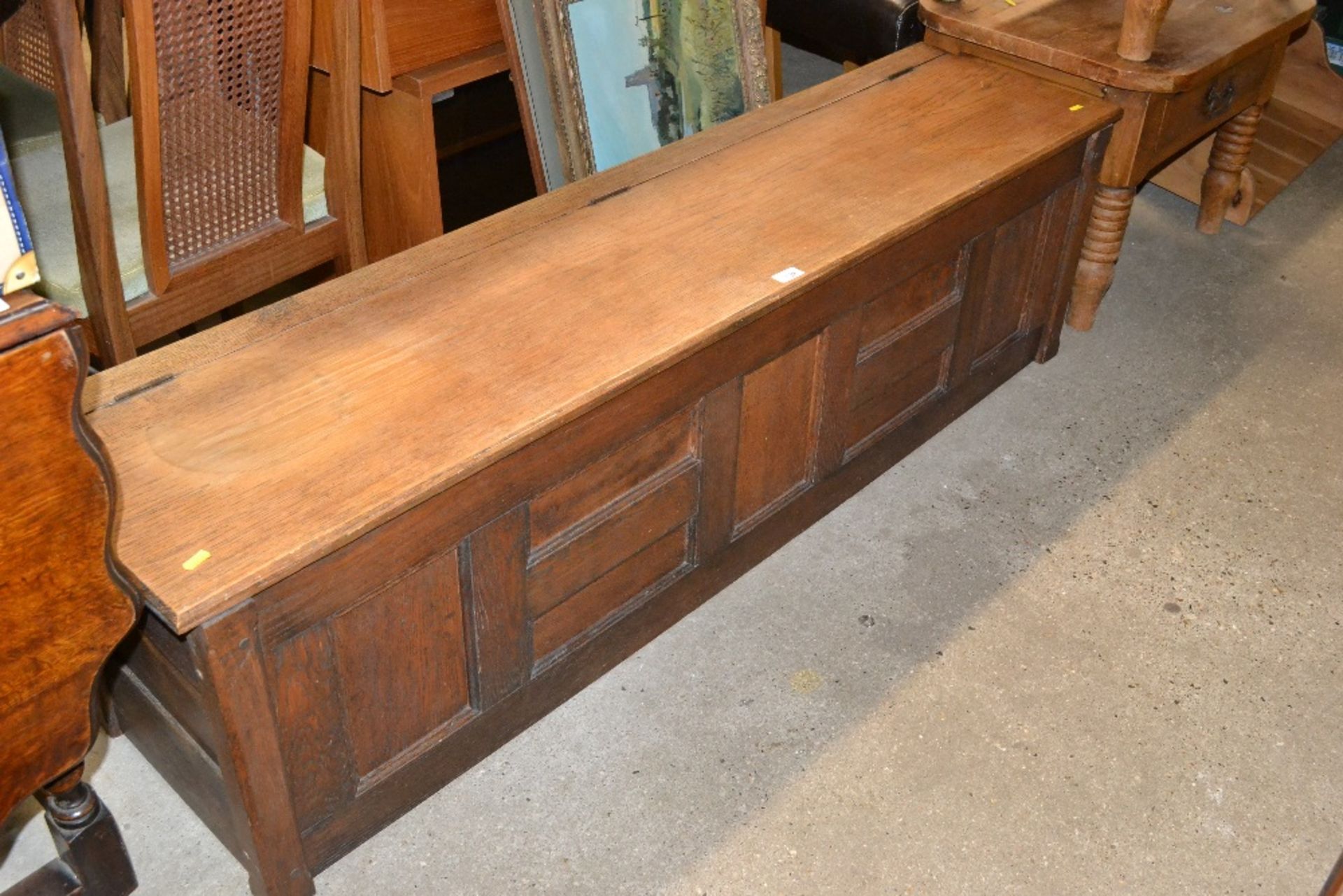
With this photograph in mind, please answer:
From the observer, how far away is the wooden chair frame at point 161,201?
182 centimetres

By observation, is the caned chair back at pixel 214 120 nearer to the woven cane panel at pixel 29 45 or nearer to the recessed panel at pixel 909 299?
the woven cane panel at pixel 29 45

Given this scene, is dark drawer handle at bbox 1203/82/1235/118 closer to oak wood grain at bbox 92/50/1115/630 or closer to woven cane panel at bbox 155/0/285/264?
oak wood grain at bbox 92/50/1115/630

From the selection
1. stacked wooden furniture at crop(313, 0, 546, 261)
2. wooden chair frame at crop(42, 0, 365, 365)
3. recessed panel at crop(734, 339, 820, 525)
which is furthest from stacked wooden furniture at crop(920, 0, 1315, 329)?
wooden chair frame at crop(42, 0, 365, 365)

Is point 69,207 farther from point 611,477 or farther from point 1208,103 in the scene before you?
point 1208,103

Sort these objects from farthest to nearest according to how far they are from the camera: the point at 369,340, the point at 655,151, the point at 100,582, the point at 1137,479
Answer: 1. the point at 1137,479
2. the point at 655,151
3. the point at 369,340
4. the point at 100,582

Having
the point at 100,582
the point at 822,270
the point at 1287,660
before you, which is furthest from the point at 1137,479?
the point at 100,582

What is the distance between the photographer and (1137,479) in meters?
2.51

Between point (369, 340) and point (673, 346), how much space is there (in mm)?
393

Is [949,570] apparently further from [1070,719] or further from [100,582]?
[100,582]

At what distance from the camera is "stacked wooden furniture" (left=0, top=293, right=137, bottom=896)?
121 centimetres

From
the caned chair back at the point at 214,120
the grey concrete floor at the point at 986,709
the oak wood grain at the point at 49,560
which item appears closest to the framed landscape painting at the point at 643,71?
the caned chair back at the point at 214,120

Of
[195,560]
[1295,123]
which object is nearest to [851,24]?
[1295,123]

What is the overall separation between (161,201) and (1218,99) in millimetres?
2008

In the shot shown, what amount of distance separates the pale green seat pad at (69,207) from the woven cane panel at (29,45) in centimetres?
23
